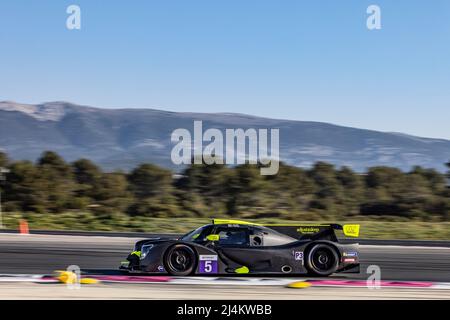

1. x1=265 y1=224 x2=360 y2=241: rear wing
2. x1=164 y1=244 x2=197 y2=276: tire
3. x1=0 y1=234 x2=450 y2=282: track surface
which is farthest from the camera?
x1=0 y1=234 x2=450 y2=282: track surface

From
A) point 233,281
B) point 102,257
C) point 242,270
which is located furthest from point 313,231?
point 102,257

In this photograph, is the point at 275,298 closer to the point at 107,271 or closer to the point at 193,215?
the point at 107,271

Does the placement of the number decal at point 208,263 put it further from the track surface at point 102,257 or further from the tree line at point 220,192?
the tree line at point 220,192

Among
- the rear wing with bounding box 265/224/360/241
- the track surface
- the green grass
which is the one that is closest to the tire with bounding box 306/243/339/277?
the rear wing with bounding box 265/224/360/241

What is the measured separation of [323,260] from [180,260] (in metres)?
2.39

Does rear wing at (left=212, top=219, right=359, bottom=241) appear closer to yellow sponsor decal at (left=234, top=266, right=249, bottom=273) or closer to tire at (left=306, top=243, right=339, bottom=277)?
tire at (left=306, top=243, right=339, bottom=277)

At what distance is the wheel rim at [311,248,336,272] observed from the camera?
37.3 ft

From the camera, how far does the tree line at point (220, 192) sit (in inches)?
1686

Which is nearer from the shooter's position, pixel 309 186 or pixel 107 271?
pixel 107 271

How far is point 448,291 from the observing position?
10273 mm

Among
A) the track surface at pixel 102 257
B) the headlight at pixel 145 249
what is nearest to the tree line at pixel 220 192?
the track surface at pixel 102 257

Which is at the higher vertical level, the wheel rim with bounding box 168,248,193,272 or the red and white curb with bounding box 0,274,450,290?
the wheel rim with bounding box 168,248,193,272
